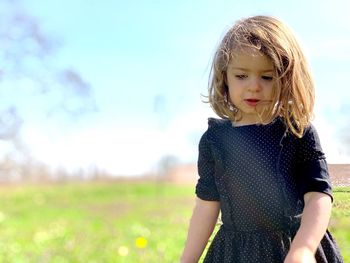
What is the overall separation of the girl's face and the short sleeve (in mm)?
130

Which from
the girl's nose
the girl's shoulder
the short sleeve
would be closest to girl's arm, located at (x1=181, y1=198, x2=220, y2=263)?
the short sleeve

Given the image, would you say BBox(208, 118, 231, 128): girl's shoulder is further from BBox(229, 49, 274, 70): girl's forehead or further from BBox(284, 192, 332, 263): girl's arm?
BBox(284, 192, 332, 263): girl's arm

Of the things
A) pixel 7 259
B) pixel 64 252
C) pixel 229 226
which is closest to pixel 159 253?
pixel 64 252

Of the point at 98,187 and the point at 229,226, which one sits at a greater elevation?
the point at 229,226

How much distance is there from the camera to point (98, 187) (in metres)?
5.04

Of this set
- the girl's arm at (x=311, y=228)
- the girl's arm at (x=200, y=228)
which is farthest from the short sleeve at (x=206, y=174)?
the girl's arm at (x=311, y=228)

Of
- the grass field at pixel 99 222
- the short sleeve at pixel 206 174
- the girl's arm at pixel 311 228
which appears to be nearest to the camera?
the girl's arm at pixel 311 228

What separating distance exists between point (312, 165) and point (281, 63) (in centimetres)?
23

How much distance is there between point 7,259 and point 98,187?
1.56 m

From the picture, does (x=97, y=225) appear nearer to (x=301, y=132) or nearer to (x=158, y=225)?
(x=158, y=225)

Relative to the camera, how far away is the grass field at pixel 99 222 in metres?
3.39

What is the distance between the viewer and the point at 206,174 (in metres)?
1.81

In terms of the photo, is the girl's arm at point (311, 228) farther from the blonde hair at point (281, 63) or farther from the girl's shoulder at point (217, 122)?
the girl's shoulder at point (217, 122)

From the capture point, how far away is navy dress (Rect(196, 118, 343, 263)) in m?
1.69
